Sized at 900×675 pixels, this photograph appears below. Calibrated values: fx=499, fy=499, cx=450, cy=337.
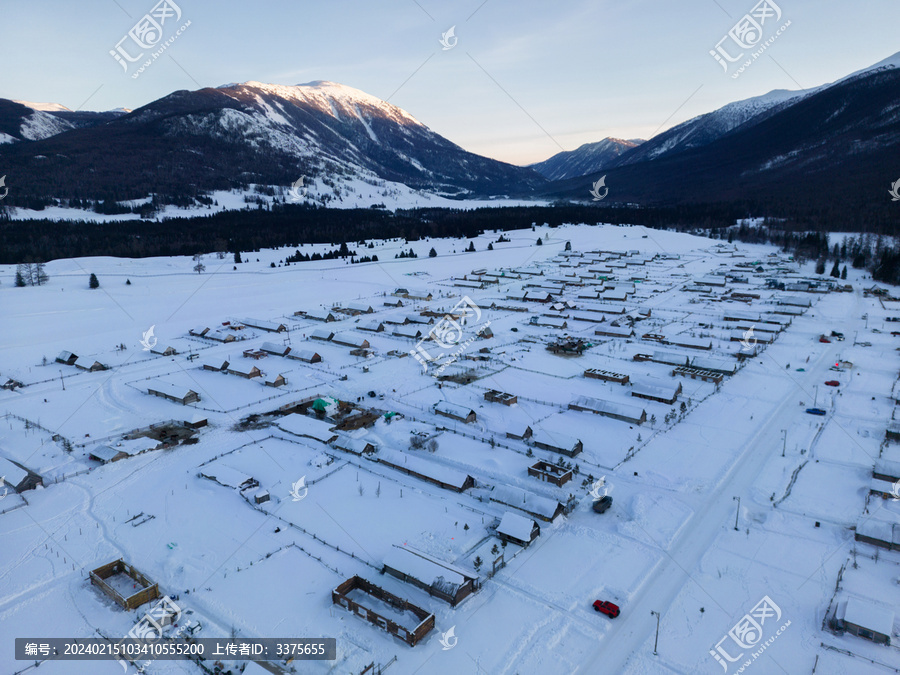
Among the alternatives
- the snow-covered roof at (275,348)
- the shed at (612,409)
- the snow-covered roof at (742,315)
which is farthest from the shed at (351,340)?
Result: the snow-covered roof at (742,315)

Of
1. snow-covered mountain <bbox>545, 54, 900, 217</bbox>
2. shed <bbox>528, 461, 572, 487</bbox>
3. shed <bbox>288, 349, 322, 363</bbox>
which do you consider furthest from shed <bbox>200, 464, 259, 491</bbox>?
snow-covered mountain <bbox>545, 54, 900, 217</bbox>

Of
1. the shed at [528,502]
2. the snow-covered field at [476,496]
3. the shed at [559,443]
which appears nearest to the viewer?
the snow-covered field at [476,496]

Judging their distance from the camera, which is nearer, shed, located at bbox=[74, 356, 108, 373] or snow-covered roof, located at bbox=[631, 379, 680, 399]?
snow-covered roof, located at bbox=[631, 379, 680, 399]

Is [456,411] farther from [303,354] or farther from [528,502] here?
[303,354]

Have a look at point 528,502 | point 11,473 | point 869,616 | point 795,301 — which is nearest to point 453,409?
point 528,502

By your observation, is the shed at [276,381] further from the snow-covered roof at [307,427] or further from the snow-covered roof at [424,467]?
the snow-covered roof at [424,467]

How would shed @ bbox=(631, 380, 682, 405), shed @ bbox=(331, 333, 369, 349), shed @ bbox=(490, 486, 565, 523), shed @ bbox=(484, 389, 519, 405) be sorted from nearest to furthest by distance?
1. shed @ bbox=(490, 486, 565, 523)
2. shed @ bbox=(631, 380, 682, 405)
3. shed @ bbox=(484, 389, 519, 405)
4. shed @ bbox=(331, 333, 369, 349)

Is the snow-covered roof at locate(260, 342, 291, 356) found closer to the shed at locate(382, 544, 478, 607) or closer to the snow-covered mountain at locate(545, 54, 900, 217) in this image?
the shed at locate(382, 544, 478, 607)
